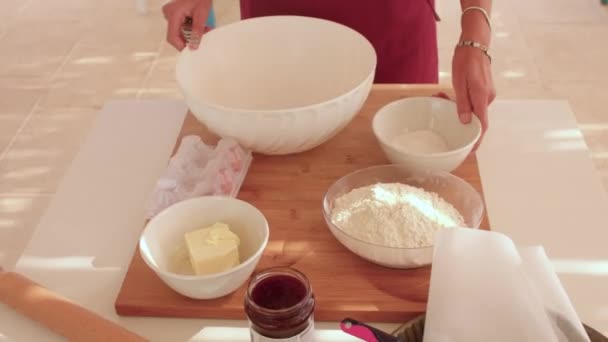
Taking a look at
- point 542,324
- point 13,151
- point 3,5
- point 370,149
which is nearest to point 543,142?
point 370,149

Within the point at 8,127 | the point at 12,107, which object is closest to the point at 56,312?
the point at 8,127

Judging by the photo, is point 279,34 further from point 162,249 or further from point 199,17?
point 162,249

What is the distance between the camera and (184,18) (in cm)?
116

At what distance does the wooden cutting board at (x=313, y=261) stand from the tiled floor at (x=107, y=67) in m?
1.12

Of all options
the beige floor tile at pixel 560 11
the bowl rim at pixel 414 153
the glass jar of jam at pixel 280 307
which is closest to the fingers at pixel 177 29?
the bowl rim at pixel 414 153

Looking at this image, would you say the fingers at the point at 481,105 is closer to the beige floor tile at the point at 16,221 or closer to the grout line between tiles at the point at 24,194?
the beige floor tile at the point at 16,221

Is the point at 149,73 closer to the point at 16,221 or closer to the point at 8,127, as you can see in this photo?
the point at 8,127

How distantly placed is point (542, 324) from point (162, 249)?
1.50ft

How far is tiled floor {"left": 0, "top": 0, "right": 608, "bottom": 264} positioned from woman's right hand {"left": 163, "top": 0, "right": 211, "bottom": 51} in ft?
3.17

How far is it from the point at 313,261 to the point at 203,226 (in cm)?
15

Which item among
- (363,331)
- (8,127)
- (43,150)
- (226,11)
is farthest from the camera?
(226,11)

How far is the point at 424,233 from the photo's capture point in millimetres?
835

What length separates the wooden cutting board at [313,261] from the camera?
2.70ft

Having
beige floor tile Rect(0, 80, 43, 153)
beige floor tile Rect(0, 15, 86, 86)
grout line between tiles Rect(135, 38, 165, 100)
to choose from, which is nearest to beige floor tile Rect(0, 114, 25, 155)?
beige floor tile Rect(0, 80, 43, 153)
